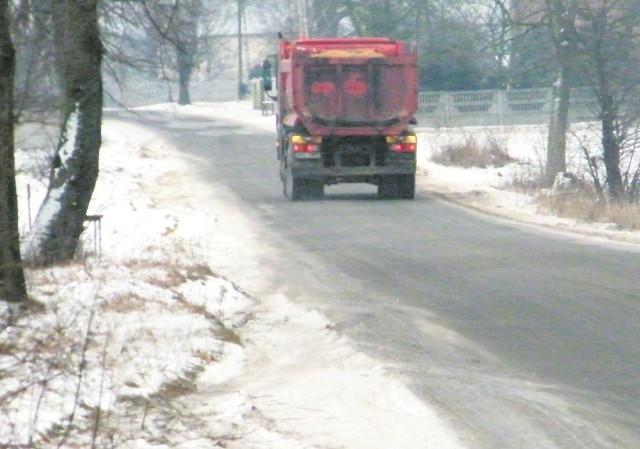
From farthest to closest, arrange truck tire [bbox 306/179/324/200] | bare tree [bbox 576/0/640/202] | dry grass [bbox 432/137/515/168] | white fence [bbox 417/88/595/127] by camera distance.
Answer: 1. white fence [bbox 417/88/595/127]
2. dry grass [bbox 432/137/515/168]
3. bare tree [bbox 576/0/640/202]
4. truck tire [bbox 306/179/324/200]

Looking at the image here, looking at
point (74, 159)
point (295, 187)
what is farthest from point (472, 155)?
point (74, 159)

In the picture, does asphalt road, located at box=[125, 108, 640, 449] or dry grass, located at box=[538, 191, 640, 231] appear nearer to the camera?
asphalt road, located at box=[125, 108, 640, 449]

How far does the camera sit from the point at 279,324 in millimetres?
10117

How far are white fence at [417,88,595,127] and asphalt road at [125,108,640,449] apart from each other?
28190 mm

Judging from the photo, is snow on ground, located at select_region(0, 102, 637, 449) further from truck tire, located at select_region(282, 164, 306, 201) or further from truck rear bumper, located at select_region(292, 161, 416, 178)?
truck tire, located at select_region(282, 164, 306, 201)

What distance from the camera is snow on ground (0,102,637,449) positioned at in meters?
6.23

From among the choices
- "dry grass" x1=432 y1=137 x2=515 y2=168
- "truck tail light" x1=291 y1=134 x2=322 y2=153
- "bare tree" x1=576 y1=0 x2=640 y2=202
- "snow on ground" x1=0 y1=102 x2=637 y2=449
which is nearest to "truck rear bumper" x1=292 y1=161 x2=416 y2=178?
"truck tail light" x1=291 y1=134 x2=322 y2=153

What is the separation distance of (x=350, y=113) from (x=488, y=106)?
26321 millimetres

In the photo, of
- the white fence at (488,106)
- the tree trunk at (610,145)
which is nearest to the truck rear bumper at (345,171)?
the tree trunk at (610,145)

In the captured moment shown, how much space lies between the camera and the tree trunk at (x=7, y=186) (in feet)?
24.6

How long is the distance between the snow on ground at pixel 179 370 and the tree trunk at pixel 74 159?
0.47m

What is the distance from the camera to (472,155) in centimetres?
3434

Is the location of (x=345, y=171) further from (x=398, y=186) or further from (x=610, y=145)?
(x=610, y=145)

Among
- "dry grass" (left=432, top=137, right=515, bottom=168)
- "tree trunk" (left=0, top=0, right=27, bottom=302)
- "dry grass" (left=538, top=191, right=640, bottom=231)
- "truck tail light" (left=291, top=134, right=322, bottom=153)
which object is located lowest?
"dry grass" (left=432, top=137, right=515, bottom=168)
